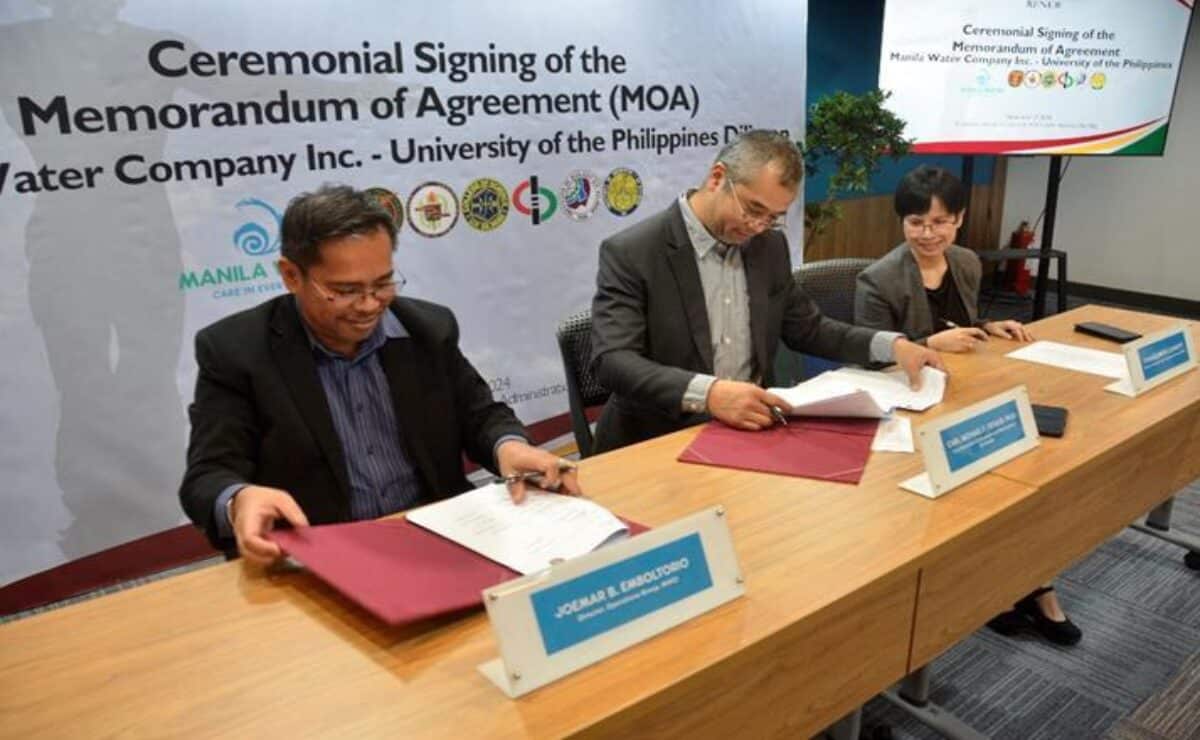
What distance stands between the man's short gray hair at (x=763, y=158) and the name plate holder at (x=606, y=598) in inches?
39.6

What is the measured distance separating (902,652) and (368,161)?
2.23m

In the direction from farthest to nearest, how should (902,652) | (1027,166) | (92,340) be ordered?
1. (1027,166)
2. (92,340)
3. (902,652)

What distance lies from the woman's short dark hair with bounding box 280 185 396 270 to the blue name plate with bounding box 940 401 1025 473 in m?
1.05

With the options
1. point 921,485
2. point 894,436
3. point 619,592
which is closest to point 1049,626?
point 894,436

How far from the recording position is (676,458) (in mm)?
1542

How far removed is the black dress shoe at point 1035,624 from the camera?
2275mm

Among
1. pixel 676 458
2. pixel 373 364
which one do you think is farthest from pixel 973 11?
pixel 373 364

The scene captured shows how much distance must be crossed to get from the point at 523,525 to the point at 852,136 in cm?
314

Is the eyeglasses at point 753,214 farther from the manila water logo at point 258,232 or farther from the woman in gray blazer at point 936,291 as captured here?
the manila water logo at point 258,232

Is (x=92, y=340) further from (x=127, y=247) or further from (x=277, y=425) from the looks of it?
(x=277, y=425)

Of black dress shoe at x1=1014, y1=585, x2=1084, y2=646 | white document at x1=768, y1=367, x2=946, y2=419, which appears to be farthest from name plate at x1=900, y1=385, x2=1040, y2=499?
black dress shoe at x1=1014, y1=585, x2=1084, y2=646

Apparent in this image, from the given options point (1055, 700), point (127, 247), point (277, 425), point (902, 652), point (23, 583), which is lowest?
point (1055, 700)

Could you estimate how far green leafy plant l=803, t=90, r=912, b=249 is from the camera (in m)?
3.71

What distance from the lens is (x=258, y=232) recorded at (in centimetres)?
257
